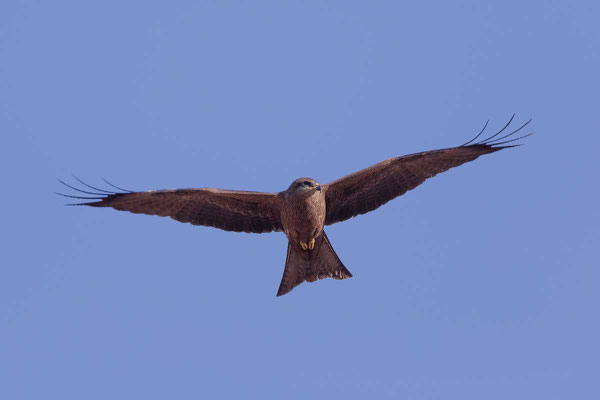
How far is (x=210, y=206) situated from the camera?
21.4m

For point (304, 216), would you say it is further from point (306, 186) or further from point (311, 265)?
point (311, 265)

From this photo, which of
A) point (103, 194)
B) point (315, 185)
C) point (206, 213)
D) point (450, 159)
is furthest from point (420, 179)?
point (103, 194)

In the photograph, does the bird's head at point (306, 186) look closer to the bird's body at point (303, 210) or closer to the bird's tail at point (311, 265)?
the bird's body at point (303, 210)

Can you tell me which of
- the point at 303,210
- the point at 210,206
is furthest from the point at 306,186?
the point at 210,206

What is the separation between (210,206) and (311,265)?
6.37 ft

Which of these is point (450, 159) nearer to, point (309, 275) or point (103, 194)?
point (309, 275)

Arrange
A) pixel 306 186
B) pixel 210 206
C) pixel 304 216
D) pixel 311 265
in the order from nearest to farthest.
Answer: pixel 306 186, pixel 304 216, pixel 311 265, pixel 210 206

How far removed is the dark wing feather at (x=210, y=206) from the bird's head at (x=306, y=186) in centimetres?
78

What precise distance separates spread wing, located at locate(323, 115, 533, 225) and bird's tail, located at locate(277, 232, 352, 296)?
568 mm

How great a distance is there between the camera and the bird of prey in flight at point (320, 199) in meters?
21.0

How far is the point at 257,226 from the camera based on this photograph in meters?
21.6

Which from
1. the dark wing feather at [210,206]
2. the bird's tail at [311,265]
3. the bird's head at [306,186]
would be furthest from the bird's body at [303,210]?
the dark wing feather at [210,206]

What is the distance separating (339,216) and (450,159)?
6.70 feet

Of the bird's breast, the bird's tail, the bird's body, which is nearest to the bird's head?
the bird's body
